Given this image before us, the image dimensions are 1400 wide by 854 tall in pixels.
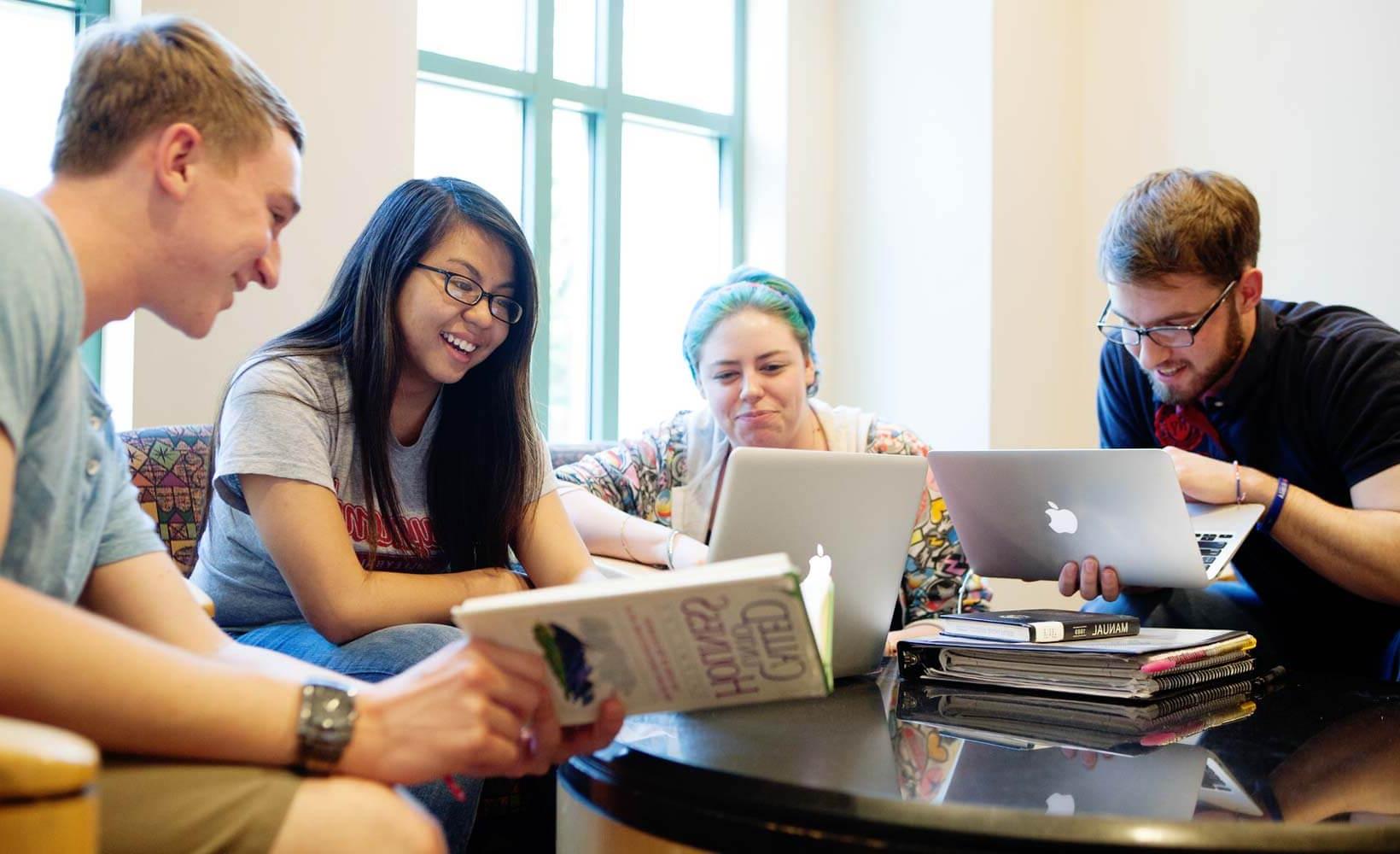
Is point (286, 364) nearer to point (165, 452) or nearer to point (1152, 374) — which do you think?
point (165, 452)

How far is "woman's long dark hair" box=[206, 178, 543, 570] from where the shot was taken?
5.70 feet

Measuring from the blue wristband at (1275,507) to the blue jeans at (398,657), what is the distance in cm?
127

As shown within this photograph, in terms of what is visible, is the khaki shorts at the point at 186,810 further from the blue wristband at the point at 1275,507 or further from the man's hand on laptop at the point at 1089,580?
the blue wristband at the point at 1275,507

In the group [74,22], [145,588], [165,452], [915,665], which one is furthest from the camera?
[74,22]

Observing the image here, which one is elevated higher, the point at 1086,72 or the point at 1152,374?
the point at 1086,72

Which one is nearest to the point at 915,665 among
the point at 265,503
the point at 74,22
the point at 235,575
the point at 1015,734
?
the point at 1015,734

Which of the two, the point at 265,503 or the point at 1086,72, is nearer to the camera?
the point at 265,503

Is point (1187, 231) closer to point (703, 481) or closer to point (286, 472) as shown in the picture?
point (703, 481)

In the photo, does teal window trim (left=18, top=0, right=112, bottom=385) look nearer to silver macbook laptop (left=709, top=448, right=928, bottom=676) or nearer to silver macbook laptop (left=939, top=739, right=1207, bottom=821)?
silver macbook laptop (left=709, top=448, right=928, bottom=676)

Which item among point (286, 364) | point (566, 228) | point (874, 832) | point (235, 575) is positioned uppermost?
point (566, 228)

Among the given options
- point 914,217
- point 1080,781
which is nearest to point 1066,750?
point 1080,781

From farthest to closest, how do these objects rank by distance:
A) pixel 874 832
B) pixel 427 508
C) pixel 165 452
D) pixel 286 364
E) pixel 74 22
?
pixel 74 22 → pixel 165 452 → pixel 427 508 → pixel 286 364 → pixel 874 832

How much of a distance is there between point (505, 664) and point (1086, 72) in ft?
11.4

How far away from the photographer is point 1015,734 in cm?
121
